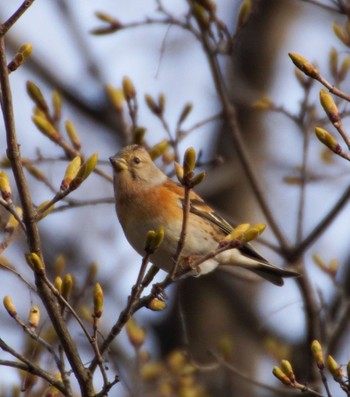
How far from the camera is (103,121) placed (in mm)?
9000

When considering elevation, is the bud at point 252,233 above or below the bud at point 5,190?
above

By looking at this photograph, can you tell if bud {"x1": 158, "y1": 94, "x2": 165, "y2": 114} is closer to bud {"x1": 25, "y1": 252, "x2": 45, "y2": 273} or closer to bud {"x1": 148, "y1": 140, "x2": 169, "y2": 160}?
bud {"x1": 148, "y1": 140, "x2": 169, "y2": 160}

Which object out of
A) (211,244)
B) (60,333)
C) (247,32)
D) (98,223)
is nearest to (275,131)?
(247,32)

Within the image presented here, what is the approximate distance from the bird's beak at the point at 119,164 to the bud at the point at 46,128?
48cm

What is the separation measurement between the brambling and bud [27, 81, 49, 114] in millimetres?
627

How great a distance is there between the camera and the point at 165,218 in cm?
545

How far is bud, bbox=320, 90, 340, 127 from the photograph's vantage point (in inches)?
137

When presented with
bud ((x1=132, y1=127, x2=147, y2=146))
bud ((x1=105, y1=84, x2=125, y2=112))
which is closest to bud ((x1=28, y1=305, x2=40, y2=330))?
bud ((x1=132, y1=127, x2=147, y2=146))

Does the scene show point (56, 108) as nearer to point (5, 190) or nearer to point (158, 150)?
point (158, 150)

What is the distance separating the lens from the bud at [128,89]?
19.3ft

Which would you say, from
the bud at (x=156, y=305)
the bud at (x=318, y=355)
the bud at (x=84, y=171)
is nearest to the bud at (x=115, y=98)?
the bud at (x=156, y=305)

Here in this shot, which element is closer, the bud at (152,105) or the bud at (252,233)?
the bud at (252,233)

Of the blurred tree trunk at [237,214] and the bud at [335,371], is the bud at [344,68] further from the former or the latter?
the bud at [335,371]

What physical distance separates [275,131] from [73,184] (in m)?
7.65
